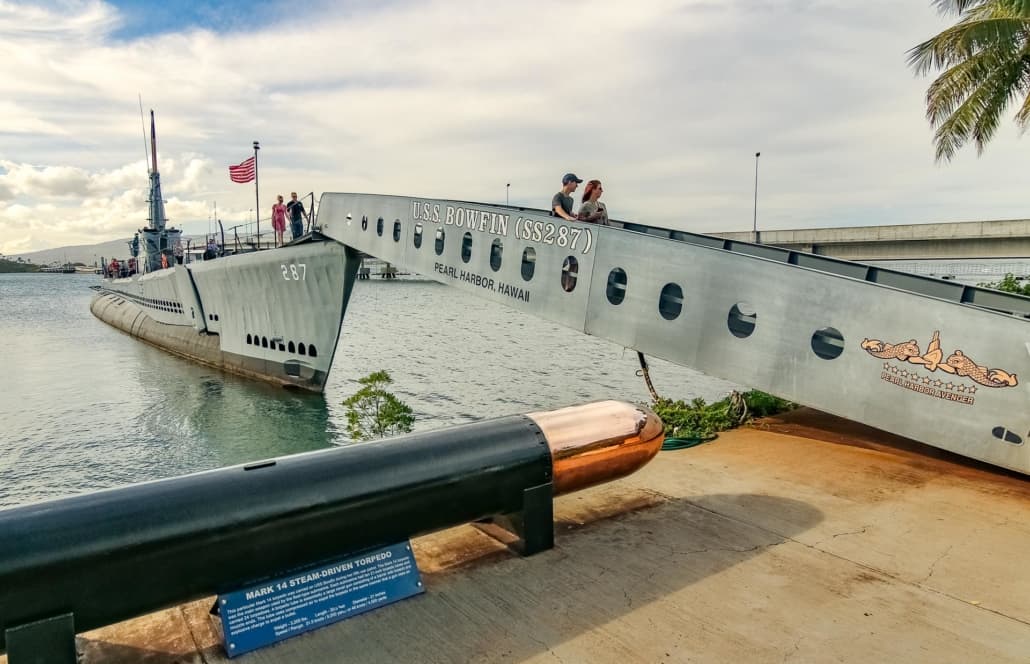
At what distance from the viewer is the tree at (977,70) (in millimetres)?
16641

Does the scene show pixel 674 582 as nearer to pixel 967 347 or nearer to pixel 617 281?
pixel 967 347

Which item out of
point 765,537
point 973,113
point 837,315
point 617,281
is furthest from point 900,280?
point 973,113

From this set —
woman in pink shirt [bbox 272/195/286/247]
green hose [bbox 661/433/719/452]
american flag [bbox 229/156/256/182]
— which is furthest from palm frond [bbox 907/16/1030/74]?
american flag [bbox 229/156/256/182]

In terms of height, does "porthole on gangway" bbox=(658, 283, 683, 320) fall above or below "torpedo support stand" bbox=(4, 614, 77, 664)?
above

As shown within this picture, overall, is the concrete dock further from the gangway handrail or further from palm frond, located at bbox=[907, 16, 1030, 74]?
palm frond, located at bbox=[907, 16, 1030, 74]

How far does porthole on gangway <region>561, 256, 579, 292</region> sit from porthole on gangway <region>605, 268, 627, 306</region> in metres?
0.87

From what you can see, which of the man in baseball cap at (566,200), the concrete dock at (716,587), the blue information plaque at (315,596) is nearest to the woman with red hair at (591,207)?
the man in baseball cap at (566,200)

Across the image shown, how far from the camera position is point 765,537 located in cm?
685

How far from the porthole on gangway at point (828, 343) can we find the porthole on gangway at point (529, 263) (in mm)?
6327

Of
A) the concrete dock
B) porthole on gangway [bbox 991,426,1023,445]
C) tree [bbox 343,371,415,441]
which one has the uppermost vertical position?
porthole on gangway [bbox 991,426,1023,445]

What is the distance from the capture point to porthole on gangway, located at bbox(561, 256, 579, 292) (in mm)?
13688

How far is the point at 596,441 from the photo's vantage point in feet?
22.0

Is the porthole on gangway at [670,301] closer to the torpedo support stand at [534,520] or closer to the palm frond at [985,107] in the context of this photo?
the torpedo support stand at [534,520]

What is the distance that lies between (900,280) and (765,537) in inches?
247
